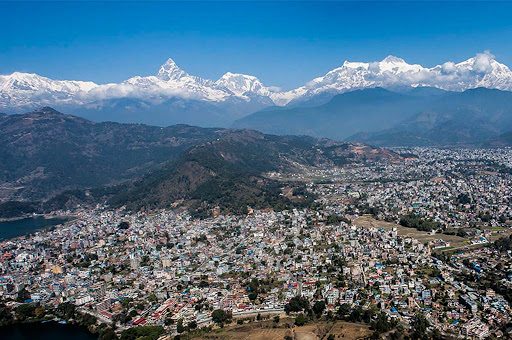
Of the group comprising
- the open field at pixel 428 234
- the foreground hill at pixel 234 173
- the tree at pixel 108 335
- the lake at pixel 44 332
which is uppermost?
the foreground hill at pixel 234 173

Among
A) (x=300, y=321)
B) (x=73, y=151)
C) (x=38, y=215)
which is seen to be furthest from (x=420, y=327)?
(x=73, y=151)

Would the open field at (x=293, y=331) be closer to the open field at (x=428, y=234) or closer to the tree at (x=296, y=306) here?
the tree at (x=296, y=306)

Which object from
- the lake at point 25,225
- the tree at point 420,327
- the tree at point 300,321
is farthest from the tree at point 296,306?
the lake at point 25,225

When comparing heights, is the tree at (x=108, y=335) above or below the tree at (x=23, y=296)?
below

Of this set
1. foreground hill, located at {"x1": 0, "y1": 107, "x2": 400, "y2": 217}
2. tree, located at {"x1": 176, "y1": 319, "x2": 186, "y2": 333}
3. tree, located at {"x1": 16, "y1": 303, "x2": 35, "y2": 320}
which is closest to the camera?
tree, located at {"x1": 176, "y1": 319, "x2": 186, "y2": 333}

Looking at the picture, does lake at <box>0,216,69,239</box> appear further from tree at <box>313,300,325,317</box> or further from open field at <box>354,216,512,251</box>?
tree at <box>313,300,325,317</box>

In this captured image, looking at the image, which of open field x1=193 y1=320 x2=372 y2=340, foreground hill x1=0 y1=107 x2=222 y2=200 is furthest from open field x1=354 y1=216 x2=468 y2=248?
foreground hill x1=0 y1=107 x2=222 y2=200
